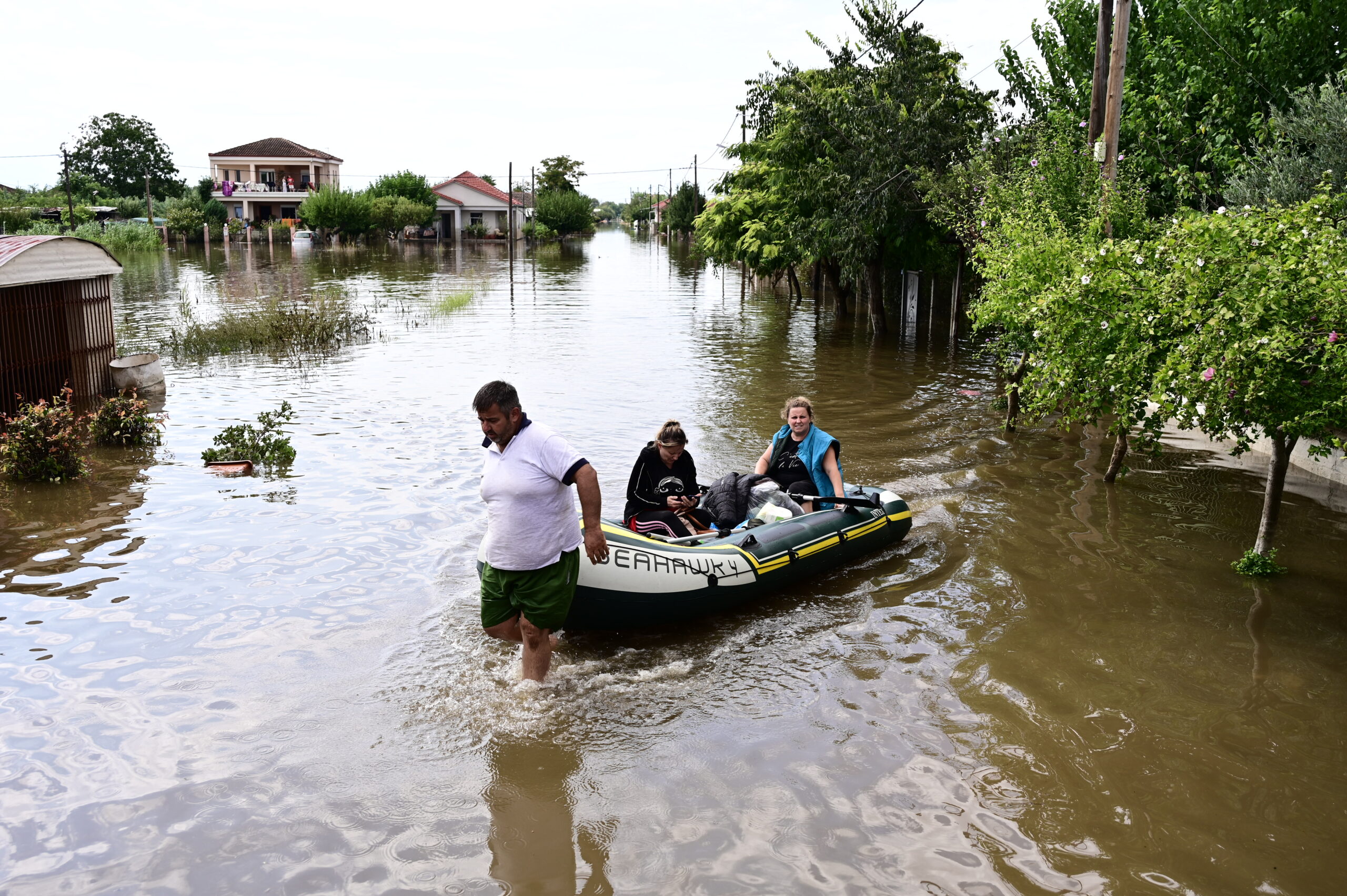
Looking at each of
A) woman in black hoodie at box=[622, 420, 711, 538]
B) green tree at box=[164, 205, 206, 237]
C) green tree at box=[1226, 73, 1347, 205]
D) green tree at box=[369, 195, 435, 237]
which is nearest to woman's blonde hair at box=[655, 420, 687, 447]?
woman in black hoodie at box=[622, 420, 711, 538]

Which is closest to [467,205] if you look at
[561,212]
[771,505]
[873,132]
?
[561,212]

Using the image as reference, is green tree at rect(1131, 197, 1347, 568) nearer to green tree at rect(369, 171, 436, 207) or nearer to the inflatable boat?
the inflatable boat

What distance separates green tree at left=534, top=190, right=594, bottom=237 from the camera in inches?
3433

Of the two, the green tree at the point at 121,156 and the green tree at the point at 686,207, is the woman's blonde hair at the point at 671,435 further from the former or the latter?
the green tree at the point at 121,156

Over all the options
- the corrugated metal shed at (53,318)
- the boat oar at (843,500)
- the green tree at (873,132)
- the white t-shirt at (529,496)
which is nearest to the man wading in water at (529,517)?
the white t-shirt at (529,496)

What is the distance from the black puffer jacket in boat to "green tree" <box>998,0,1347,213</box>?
10386 mm

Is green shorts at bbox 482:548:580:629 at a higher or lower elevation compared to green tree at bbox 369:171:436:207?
lower

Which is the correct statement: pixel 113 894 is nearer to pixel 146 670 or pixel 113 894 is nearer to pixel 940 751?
pixel 146 670

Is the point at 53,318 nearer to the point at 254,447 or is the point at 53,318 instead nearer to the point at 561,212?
the point at 254,447

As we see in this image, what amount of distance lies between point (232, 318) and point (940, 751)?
20.3m

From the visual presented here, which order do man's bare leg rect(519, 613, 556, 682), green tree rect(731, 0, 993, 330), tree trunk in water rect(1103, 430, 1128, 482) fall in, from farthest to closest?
green tree rect(731, 0, 993, 330)
tree trunk in water rect(1103, 430, 1128, 482)
man's bare leg rect(519, 613, 556, 682)

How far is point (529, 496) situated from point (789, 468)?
416 centimetres

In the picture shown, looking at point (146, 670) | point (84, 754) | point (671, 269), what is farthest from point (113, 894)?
point (671, 269)

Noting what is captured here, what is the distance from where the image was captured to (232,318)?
2197 centimetres
